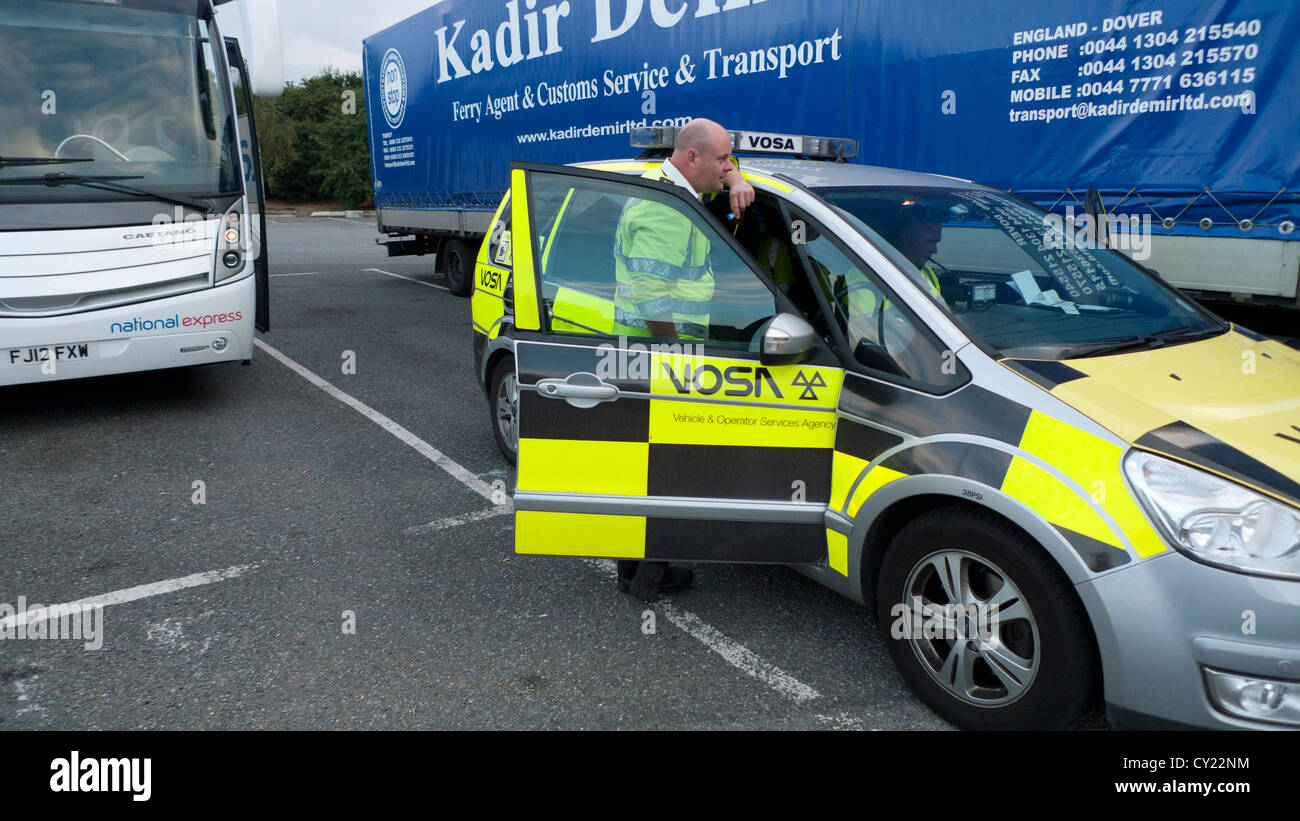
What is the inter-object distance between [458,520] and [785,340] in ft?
6.97

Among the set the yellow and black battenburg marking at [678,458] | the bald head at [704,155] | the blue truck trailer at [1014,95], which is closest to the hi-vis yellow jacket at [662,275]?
the yellow and black battenburg marking at [678,458]

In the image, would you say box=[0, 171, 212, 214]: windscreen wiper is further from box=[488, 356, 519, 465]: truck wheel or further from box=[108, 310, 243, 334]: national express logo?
box=[488, 356, 519, 465]: truck wheel

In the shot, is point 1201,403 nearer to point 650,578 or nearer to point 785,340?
point 785,340

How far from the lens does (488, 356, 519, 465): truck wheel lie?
4.75 m

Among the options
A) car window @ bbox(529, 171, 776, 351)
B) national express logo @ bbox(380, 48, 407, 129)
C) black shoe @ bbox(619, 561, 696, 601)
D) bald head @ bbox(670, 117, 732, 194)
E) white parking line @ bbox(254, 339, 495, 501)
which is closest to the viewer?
car window @ bbox(529, 171, 776, 351)

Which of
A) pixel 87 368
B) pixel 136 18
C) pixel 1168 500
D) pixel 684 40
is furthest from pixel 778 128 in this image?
pixel 1168 500

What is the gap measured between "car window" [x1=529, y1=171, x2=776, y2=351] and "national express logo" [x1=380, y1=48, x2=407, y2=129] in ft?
34.4

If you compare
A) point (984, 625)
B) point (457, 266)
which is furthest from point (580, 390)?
point (457, 266)

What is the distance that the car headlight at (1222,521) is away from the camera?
6.68 ft

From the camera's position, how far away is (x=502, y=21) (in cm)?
991

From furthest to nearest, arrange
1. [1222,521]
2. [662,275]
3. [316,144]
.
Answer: [316,144] → [662,275] → [1222,521]

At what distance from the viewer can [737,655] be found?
10.1ft

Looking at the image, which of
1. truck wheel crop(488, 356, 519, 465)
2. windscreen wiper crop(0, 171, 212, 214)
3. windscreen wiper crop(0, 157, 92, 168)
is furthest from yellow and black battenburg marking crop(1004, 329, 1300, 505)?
windscreen wiper crop(0, 157, 92, 168)
